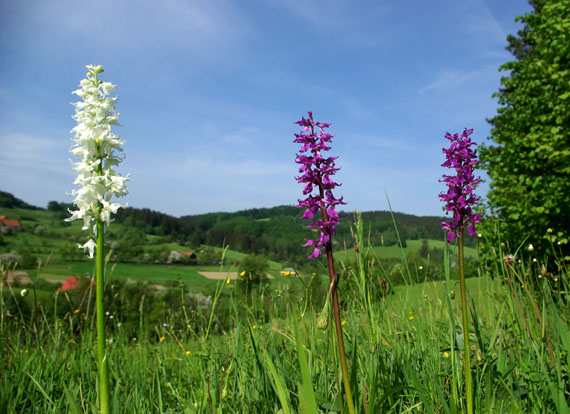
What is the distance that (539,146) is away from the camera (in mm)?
16266

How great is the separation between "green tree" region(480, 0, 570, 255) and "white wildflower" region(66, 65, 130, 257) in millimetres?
16367

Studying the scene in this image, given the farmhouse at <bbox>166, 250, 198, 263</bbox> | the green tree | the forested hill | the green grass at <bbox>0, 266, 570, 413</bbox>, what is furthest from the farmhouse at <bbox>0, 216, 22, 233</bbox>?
the green grass at <bbox>0, 266, 570, 413</bbox>

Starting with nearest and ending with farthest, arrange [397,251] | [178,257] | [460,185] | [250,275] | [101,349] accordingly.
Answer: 1. [101,349]
2. [460,185]
3. [250,275]
4. [397,251]
5. [178,257]

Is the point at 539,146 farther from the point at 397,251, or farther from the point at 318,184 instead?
the point at 397,251

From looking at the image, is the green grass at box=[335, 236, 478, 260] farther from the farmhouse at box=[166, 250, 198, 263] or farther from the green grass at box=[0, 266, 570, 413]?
the farmhouse at box=[166, 250, 198, 263]

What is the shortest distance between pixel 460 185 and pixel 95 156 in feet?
6.61

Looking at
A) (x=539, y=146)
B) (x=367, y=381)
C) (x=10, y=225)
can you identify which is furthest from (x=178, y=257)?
(x=367, y=381)

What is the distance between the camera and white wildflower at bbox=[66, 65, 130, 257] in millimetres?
1832

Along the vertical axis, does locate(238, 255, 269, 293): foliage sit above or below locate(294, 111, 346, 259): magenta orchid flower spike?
below

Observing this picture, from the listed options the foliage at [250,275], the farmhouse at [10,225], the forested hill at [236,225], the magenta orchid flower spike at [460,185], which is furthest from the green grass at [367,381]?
the farmhouse at [10,225]

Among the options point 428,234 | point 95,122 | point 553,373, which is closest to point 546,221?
point 553,373

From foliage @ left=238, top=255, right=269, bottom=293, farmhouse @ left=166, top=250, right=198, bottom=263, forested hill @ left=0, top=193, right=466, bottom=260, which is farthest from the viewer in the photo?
forested hill @ left=0, top=193, right=466, bottom=260

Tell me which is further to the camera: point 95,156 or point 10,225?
point 10,225

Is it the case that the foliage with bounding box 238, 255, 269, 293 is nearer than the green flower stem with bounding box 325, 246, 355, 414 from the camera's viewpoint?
No
